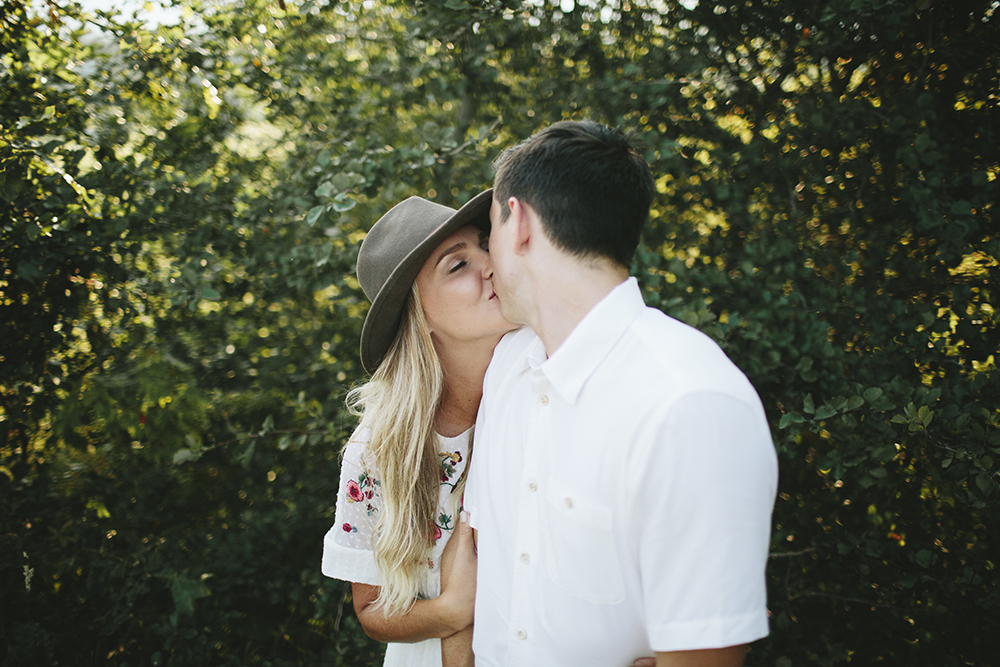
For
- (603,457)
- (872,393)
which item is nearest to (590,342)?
(603,457)

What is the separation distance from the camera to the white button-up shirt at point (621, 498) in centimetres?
102

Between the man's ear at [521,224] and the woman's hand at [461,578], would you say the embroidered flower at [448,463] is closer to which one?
the woman's hand at [461,578]

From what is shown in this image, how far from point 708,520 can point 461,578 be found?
1016 mm

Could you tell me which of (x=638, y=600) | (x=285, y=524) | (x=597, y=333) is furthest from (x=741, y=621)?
(x=285, y=524)

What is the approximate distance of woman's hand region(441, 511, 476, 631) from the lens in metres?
1.76

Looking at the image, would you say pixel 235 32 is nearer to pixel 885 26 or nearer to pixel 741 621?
pixel 885 26

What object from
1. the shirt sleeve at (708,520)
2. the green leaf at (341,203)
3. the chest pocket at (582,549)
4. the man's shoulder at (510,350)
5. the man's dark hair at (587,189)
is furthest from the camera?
the green leaf at (341,203)

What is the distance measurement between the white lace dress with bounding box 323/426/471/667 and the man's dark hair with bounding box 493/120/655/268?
976 millimetres

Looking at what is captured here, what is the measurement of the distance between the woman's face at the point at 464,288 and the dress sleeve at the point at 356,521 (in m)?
0.53

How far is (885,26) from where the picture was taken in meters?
2.37

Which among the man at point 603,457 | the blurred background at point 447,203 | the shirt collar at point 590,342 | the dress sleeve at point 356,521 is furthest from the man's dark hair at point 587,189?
the dress sleeve at point 356,521

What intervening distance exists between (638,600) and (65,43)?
3479mm

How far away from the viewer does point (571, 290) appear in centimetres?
139

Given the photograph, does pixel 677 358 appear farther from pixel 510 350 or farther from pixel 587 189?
pixel 510 350
